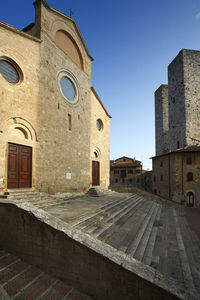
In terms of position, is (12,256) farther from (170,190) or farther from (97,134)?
(170,190)

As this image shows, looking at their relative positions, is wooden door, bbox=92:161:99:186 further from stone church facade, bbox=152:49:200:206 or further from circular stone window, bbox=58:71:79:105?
stone church facade, bbox=152:49:200:206

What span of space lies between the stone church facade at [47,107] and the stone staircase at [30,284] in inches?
165

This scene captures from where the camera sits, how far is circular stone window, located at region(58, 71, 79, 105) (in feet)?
38.4

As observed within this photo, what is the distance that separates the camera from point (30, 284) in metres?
3.53

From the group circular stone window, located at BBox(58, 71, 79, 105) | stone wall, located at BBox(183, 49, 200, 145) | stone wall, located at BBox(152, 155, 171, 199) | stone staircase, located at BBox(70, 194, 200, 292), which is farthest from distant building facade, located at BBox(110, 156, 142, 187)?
stone staircase, located at BBox(70, 194, 200, 292)

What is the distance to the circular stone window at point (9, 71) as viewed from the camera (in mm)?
7754

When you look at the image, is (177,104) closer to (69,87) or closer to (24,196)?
(69,87)

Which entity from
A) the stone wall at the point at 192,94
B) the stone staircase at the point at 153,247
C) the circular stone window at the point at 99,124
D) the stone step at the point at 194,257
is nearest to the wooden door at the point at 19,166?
the stone staircase at the point at 153,247

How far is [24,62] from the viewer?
873cm

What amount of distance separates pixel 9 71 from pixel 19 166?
4.92 meters

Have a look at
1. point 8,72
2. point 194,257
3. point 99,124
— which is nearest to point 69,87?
point 8,72

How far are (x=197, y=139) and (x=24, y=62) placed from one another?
76.4 ft

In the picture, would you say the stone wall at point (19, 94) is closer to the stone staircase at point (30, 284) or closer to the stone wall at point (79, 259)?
the stone wall at point (79, 259)

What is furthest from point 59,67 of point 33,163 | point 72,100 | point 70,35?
point 33,163
